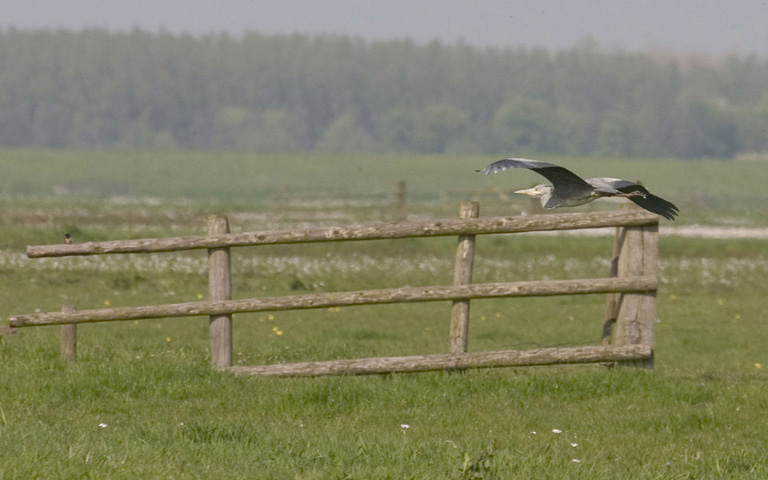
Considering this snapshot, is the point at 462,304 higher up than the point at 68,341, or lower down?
higher up

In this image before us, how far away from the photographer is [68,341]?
35.9 ft

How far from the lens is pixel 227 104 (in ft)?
628

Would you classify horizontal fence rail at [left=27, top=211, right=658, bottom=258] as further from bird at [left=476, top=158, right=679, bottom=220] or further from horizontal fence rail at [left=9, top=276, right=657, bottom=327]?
bird at [left=476, top=158, right=679, bottom=220]

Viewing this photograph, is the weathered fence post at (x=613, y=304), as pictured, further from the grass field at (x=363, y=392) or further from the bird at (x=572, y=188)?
the bird at (x=572, y=188)

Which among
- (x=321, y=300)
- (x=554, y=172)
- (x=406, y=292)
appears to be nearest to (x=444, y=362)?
(x=406, y=292)

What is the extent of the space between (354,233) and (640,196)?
171 inches

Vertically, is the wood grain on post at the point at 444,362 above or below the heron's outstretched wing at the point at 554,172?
below

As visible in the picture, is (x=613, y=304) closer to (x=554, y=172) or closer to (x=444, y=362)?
(x=444, y=362)

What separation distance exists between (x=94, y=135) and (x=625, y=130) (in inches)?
3457

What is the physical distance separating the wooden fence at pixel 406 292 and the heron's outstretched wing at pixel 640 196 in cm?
330

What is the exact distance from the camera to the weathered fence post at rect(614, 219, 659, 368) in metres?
11.2

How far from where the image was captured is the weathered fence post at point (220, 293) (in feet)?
36.0

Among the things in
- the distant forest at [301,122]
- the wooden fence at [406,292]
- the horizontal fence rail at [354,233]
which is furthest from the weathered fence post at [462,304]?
the distant forest at [301,122]

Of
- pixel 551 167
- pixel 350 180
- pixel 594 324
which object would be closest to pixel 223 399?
pixel 551 167
